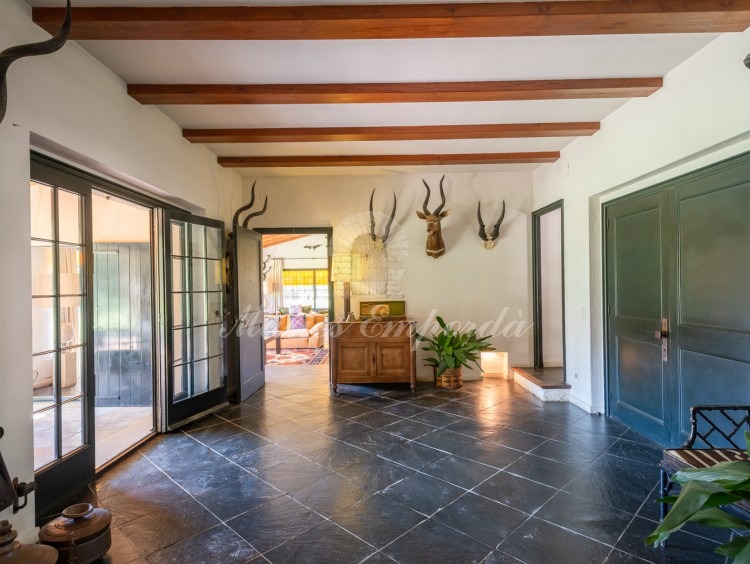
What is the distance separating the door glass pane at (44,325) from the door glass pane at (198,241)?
165 centimetres

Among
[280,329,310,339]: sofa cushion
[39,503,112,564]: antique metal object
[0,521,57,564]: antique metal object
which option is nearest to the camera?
[0,521,57,564]: antique metal object

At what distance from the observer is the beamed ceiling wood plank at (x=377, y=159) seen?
15.3 ft

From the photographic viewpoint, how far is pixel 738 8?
2.07 m

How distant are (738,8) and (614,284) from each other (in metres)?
2.31

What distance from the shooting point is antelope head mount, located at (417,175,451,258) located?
16.7 ft

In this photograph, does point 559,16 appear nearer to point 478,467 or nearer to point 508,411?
point 478,467

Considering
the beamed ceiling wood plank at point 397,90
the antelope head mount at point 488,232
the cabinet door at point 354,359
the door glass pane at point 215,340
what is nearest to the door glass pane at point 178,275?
the door glass pane at point 215,340

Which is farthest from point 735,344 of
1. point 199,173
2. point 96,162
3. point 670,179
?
point 199,173

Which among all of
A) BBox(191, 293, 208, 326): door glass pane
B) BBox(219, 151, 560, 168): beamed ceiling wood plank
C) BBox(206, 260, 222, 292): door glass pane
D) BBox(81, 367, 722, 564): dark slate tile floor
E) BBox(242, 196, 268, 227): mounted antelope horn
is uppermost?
BBox(219, 151, 560, 168): beamed ceiling wood plank

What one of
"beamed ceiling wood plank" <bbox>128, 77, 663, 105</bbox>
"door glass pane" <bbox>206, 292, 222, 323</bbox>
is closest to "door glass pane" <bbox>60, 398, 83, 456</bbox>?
"door glass pane" <bbox>206, 292, 222, 323</bbox>

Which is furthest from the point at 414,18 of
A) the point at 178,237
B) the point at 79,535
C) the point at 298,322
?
the point at 298,322

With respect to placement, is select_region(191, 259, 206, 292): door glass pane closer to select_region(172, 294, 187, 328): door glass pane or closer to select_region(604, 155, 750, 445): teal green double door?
select_region(172, 294, 187, 328): door glass pane

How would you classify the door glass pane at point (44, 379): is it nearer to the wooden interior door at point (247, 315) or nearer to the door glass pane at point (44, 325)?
the door glass pane at point (44, 325)

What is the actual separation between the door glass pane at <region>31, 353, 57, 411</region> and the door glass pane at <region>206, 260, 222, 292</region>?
182 cm
